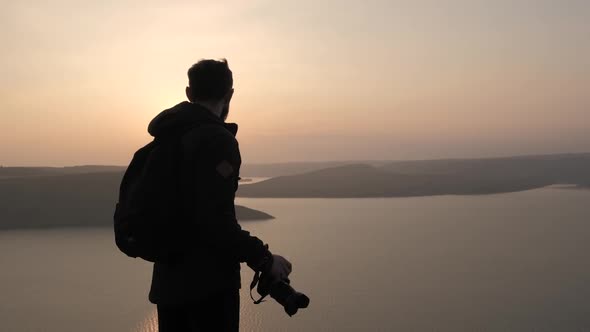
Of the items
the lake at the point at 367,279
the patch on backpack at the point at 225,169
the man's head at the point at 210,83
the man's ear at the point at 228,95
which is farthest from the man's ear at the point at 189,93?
the lake at the point at 367,279

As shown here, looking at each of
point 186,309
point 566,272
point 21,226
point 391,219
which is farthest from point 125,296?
point 391,219

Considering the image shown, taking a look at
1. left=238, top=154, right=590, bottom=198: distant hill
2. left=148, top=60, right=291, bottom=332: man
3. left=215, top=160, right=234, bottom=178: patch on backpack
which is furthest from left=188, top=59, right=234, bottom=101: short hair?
left=238, top=154, right=590, bottom=198: distant hill

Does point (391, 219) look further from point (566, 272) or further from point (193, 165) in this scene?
point (193, 165)

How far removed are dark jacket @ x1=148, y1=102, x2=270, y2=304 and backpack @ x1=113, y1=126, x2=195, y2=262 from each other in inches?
1.0

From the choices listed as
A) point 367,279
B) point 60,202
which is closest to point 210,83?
point 367,279

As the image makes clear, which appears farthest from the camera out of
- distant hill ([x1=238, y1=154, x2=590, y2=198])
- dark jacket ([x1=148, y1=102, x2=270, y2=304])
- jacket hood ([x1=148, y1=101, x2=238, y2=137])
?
distant hill ([x1=238, y1=154, x2=590, y2=198])

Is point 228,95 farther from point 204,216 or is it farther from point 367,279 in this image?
point 367,279

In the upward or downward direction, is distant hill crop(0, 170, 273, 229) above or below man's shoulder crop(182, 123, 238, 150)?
below

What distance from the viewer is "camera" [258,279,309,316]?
179 cm

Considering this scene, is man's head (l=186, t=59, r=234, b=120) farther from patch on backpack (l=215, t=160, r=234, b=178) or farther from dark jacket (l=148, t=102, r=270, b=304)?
patch on backpack (l=215, t=160, r=234, b=178)

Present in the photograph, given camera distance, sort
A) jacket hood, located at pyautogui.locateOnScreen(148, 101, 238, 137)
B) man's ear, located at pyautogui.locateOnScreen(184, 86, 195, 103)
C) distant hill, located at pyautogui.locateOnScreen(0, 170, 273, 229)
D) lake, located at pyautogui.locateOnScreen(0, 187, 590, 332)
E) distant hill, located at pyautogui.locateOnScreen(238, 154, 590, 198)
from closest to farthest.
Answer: jacket hood, located at pyautogui.locateOnScreen(148, 101, 238, 137), man's ear, located at pyautogui.locateOnScreen(184, 86, 195, 103), lake, located at pyautogui.locateOnScreen(0, 187, 590, 332), distant hill, located at pyautogui.locateOnScreen(0, 170, 273, 229), distant hill, located at pyautogui.locateOnScreen(238, 154, 590, 198)

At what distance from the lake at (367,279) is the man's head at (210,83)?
6.50 meters

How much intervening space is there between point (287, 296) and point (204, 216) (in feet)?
1.34

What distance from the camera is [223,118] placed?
2.07 m
